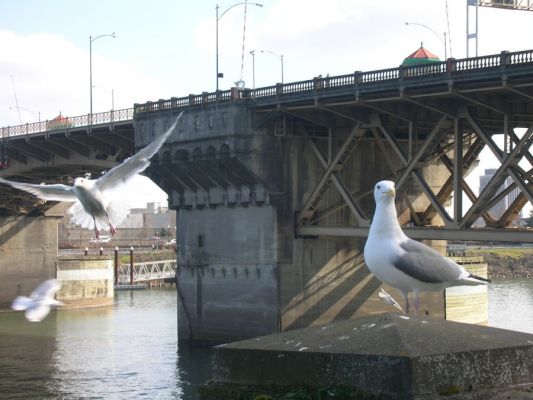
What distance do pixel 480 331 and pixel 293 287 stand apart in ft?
133

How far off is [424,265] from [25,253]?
9446 cm

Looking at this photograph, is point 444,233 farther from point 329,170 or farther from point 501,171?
point 329,170

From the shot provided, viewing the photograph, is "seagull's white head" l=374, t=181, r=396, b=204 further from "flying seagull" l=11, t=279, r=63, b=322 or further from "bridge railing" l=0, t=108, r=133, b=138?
"bridge railing" l=0, t=108, r=133, b=138

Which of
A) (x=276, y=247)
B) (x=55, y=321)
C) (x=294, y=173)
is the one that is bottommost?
(x=55, y=321)

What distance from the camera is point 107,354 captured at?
72375 mm

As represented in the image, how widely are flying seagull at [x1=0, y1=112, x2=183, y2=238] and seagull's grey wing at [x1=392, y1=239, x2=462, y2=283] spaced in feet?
26.0

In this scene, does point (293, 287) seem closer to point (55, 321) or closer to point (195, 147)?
point (195, 147)

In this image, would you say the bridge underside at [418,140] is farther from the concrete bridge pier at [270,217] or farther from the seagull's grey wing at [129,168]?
the seagull's grey wing at [129,168]

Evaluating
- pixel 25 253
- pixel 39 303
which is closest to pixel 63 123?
pixel 25 253

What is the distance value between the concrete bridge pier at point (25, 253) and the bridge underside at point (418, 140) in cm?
Result: 5364

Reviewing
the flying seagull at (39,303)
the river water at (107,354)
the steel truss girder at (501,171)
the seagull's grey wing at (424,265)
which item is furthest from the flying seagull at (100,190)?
the steel truss girder at (501,171)

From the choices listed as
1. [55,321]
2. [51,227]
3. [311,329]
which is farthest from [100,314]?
[311,329]

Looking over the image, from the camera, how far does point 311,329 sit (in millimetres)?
29219

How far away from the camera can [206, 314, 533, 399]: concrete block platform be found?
83.4ft
